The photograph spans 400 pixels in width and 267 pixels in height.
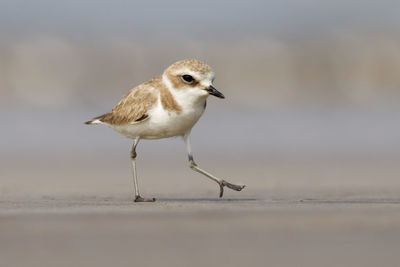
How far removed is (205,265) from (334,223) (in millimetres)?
1522

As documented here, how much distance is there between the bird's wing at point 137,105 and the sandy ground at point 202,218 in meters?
0.72

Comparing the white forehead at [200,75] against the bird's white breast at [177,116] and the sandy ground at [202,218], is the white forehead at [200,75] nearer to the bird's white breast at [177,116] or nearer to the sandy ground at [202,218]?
the bird's white breast at [177,116]

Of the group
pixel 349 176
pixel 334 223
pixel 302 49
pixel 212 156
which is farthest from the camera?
pixel 302 49

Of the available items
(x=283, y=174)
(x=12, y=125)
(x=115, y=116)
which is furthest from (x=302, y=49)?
(x=115, y=116)

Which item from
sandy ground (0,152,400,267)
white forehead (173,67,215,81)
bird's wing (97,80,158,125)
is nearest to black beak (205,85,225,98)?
white forehead (173,67,215,81)

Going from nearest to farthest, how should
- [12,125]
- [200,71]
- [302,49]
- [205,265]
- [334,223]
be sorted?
1. [205,265]
2. [334,223]
3. [200,71]
4. [12,125]
5. [302,49]

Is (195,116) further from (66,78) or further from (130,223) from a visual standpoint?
(66,78)

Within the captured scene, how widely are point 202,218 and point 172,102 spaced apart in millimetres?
1748

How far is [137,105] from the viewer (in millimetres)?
7449

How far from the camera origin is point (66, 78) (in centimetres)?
2330

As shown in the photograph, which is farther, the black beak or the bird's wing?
the bird's wing

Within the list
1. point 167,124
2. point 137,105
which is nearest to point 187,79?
point 167,124

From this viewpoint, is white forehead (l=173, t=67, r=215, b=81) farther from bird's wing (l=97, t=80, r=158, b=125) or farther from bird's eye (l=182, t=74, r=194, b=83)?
bird's wing (l=97, t=80, r=158, b=125)

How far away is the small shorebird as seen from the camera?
710 cm
